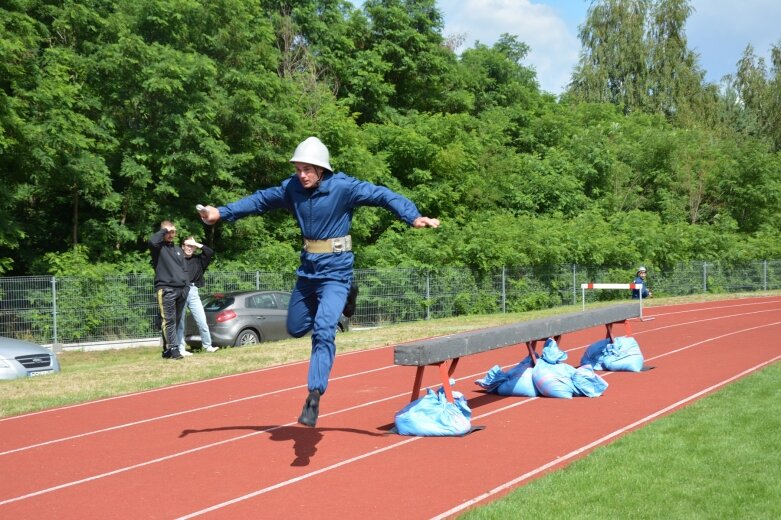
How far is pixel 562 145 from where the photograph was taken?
49375 mm

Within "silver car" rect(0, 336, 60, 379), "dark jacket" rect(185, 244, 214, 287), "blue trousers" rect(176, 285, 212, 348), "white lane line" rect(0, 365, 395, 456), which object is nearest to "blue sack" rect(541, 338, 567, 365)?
"white lane line" rect(0, 365, 395, 456)

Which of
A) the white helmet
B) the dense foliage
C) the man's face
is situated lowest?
the man's face

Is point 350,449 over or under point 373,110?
under

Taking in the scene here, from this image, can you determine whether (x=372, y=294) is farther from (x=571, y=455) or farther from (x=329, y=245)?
(x=571, y=455)

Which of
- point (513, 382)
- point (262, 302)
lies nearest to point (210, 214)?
point (513, 382)

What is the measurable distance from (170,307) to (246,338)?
4.02 m

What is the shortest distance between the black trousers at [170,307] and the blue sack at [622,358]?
7.20 metres

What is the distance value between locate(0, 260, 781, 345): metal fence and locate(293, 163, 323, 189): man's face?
580 inches

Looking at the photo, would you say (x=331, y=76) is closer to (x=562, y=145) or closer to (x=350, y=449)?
(x=562, y=145)

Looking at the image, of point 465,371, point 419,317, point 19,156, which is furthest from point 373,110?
point 465,371

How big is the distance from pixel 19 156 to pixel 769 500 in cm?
2245

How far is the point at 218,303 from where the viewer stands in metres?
19.3

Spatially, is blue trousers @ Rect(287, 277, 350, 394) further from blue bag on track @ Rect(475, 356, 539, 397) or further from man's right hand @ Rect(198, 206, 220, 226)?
blue bag on track @ Rect(475, 356, 539, 397)

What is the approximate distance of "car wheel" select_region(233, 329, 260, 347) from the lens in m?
19.0
